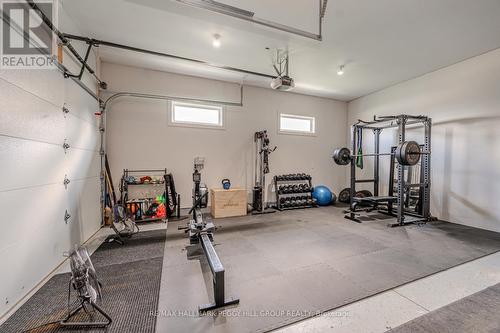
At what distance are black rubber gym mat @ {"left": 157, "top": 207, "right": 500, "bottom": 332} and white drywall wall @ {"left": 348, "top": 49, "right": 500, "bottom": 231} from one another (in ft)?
1.70

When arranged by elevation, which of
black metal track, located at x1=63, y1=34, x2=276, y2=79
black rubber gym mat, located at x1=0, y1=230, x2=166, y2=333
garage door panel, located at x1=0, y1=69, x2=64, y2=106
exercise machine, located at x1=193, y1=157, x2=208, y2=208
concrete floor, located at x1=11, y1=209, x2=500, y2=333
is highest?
black metal track, located at x1=63, y1=34, x2=276, y2=79

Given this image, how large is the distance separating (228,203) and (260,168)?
1.41 meters

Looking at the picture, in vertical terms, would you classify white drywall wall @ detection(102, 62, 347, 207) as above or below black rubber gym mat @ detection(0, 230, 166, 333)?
above

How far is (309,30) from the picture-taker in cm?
335

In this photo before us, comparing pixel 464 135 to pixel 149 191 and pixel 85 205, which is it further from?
pixel 85 205

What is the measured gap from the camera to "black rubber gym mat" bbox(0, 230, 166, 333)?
5.58ft

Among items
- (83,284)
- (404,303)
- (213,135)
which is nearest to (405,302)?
(404,303)

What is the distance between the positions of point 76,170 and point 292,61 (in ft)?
15.0

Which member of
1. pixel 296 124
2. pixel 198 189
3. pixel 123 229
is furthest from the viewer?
pixel 296 124

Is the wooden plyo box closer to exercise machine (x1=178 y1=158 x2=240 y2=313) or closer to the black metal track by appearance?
exercise machine (x1=178 y1=158 x2=240 y2=313)

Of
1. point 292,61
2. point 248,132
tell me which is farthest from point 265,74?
point 248,132

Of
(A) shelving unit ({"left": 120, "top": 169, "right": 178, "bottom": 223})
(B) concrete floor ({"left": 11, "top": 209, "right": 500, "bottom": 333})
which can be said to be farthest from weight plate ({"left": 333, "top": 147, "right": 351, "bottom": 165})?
(A) shelving unit ({"left": 120, "top": 169, "right": 178, "bottom": 223})

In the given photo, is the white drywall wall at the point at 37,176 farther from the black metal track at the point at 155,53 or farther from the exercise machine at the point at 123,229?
the exercise machine at the point at 123,229

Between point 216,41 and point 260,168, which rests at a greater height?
point 216,41
